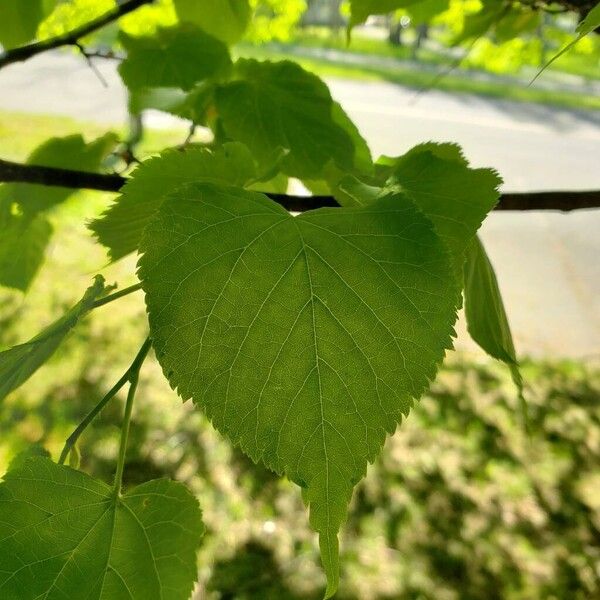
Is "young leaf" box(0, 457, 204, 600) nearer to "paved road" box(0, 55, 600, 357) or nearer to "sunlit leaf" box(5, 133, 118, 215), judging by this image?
"sunlit leaf" box(5, 133, 118, 215)

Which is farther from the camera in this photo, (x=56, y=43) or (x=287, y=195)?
(x=56, y=43)

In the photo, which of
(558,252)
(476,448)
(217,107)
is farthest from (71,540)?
(558,252)

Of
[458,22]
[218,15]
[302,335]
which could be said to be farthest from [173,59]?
[458,22]

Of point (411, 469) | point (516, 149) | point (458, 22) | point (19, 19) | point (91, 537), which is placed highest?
point (19, 19)

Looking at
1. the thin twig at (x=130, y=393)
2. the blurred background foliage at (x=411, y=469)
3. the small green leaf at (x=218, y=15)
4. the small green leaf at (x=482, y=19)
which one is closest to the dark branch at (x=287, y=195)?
the thin twig at (x=130, y=393)

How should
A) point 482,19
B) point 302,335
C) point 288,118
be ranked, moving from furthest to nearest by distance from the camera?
point 482,19 < point 288,118 < point 302,335

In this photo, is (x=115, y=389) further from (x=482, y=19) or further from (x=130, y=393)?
(x=482, y=19)

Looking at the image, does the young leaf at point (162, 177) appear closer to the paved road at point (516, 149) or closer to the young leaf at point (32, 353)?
the young leaf at point (32, 353)
